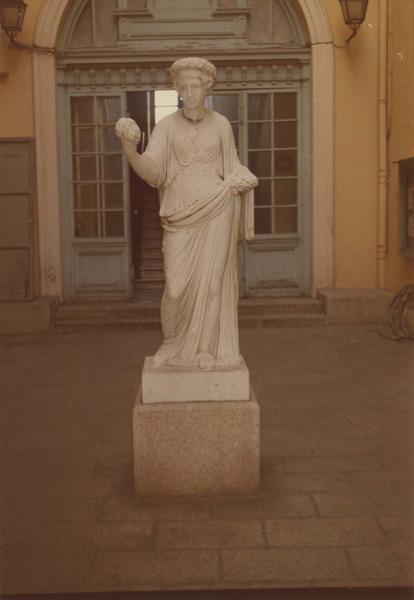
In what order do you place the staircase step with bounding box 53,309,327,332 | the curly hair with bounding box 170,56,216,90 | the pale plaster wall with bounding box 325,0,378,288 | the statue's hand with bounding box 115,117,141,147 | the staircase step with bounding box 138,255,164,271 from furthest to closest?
the staircase step with bounding box 138,255,164,271 → the pale plaster wall with bounding box 325,0,378,288 → the staircase step with bounding box 53,309,327,332 → the curly hair with bounding box 170,56,216,90 → the statue's hand with bounding box 115,117,141,147

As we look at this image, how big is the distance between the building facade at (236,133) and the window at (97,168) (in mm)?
14

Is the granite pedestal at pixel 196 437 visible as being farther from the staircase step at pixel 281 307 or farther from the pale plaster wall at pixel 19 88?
the pale plaster wall at pixel 19 88

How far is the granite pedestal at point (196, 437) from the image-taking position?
4.30 m

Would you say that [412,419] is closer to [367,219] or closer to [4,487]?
[4,487]

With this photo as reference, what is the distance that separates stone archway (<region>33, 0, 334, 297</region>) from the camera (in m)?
9.64

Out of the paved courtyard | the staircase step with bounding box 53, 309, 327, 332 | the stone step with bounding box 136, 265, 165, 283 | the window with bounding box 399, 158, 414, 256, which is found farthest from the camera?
the stone step with bounding box 136, 265, 165, 283

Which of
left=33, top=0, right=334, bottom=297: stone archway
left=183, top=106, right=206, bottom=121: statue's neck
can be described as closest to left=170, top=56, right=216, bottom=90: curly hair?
left=183, top=106, right=206, bottom=121: statue's neck

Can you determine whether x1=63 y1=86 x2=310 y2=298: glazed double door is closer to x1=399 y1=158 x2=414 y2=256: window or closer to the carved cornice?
the carved cornice

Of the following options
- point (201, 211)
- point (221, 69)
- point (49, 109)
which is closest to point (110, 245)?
point (49, 109)

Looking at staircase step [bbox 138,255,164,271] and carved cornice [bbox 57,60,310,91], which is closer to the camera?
carved cornice [bbox 57,60,310,91]

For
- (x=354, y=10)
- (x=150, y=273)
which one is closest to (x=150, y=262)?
(x=150, y=273)

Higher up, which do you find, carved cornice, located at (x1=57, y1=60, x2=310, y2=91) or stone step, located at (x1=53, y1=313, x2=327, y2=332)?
carved cornice, located at (x1=57, y1=60, x2=310, y2=91)

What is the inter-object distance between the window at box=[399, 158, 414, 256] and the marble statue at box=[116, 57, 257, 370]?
199 inches

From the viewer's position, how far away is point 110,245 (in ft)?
33.4
